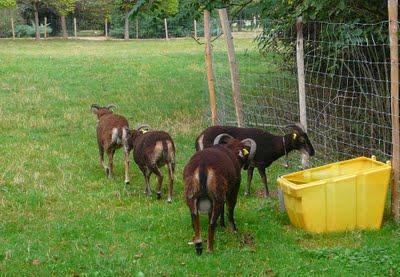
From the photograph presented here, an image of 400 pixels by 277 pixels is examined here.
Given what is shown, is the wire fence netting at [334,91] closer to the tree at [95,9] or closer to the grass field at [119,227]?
the grass field at [119,227]

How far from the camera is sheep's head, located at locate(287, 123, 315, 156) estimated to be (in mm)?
9305

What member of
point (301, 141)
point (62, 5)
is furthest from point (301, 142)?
point (62, 5)

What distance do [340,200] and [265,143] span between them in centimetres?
221

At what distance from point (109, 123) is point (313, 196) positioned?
4139 millimetres

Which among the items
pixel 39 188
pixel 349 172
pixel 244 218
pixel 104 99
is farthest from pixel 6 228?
pixel 104 99

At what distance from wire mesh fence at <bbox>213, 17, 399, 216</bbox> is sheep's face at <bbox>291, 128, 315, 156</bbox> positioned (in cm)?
80

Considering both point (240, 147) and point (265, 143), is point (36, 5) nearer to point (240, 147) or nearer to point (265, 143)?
point (265, 143)

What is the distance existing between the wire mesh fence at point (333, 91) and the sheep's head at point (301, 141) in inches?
→ 31.5

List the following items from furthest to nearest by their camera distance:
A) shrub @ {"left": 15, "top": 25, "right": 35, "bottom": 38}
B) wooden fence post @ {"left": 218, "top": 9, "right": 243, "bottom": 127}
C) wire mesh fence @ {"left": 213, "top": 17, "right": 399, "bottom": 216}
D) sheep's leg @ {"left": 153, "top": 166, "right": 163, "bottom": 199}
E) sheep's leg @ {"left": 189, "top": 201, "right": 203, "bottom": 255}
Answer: shrub @ {"left": 15, "top": 25, "right": 35, "bottom": 38} < wooden fence post @ {"left": 218, "top": 9, "right": 243, "bottom": 127} < wire mesh fence @ {"left": 213, "top": 17, "right": 399, "bottom": 216} < sheep's leg @ {"left": 153, "top": 166, "right": 163, "bottom": 199} < sheep's leg @ {"left": 189, "top": 201, "right": 203, "bottom": 255}

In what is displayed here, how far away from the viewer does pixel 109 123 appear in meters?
10.5

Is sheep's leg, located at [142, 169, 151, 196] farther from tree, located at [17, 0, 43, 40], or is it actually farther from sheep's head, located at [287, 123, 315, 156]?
tree, located at [17, 0, 43, 40]

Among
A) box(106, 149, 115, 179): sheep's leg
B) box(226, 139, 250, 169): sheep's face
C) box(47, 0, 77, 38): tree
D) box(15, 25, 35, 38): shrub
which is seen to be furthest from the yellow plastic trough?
box(15, 25, 35, 38): shrub

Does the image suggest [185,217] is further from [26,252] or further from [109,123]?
[109,123]

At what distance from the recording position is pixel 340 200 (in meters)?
7.55
